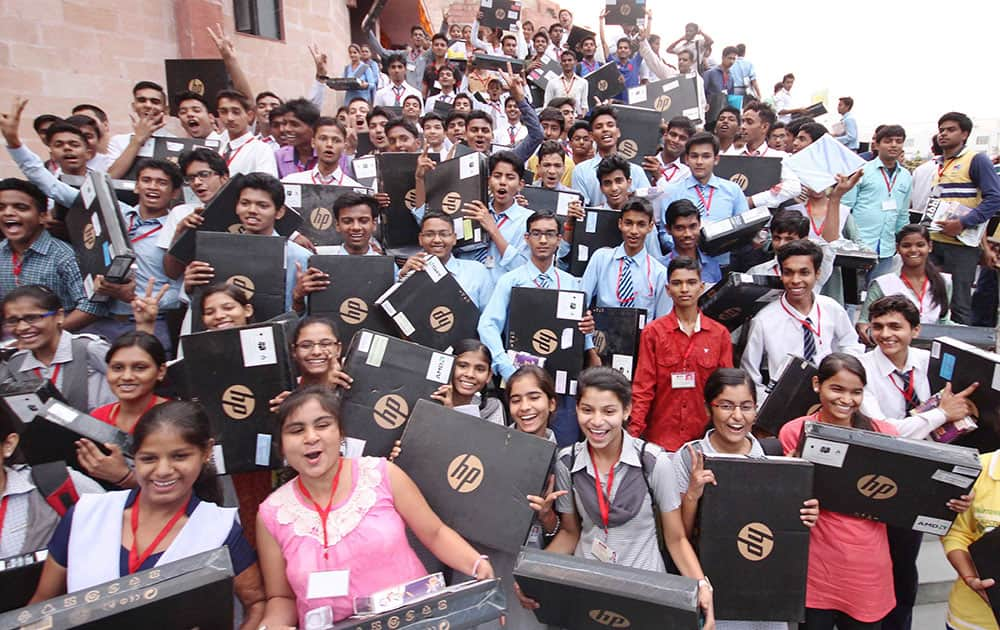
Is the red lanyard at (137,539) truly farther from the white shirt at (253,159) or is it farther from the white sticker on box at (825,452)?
the white shirt at (253,159)

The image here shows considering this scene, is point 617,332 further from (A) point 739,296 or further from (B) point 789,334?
(B) point 789,334

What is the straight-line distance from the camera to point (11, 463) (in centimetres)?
207

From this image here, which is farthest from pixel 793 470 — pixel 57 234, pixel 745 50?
pixel 745 50

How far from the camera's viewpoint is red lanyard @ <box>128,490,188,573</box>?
1.88 m

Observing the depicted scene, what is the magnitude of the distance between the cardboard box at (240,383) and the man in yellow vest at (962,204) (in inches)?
235

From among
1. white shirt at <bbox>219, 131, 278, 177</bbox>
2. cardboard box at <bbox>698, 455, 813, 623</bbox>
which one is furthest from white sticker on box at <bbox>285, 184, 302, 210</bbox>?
cardboard box at <bbox>698, 455, 813, 623</bbox>

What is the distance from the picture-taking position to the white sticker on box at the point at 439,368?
9.87 ft

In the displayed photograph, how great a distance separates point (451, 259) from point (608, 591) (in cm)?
281

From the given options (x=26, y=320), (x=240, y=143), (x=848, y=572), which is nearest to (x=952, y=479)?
(x=848, y=572)

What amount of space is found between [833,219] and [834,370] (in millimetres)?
2690

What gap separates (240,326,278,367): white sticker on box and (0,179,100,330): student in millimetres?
1588

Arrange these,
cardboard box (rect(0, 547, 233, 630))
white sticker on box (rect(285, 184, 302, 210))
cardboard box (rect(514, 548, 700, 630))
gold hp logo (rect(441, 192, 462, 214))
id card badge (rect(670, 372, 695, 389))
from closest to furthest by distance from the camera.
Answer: cardboard box (rect(0, 547, 233, 630))
cardboard box (rect(514, 548, 700, 630))
id card badge (rect(670, 372, 695, 389))
white sticker on box (rect(285, 184, 302, 210))
gold hp logo (rect(441, 192, 462, 214))

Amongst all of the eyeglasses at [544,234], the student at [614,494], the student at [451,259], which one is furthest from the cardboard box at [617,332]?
the student at [614,494]

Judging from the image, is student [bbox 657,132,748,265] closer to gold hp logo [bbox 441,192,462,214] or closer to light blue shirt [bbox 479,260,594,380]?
light blue shirt [bbox 479,260,594,380]
